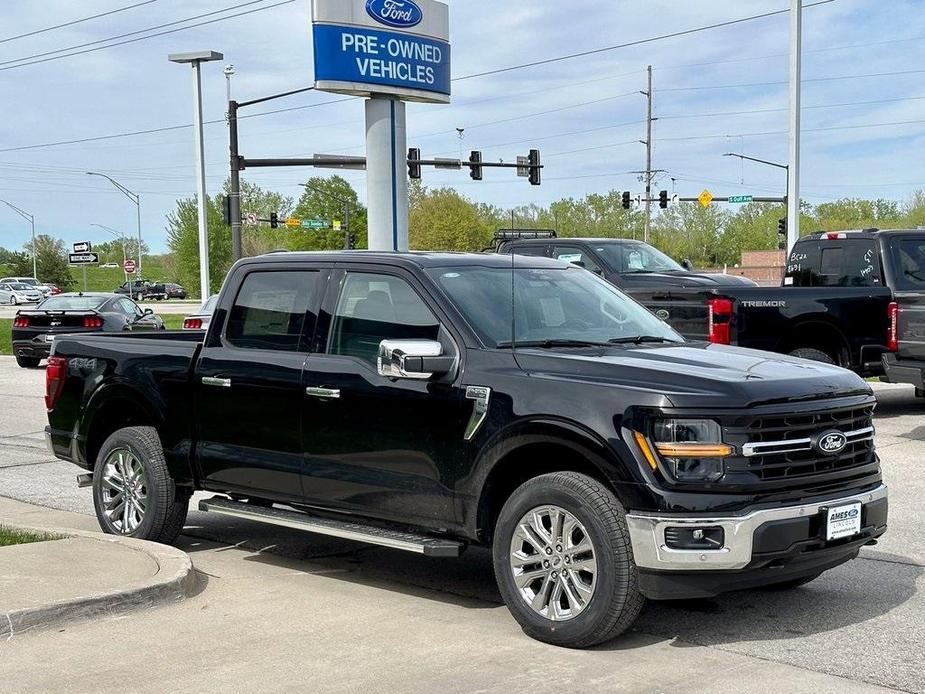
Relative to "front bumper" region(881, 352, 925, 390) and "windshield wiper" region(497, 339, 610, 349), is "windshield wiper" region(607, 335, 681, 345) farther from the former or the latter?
"front bumper" region(881, 352, 925, 390)

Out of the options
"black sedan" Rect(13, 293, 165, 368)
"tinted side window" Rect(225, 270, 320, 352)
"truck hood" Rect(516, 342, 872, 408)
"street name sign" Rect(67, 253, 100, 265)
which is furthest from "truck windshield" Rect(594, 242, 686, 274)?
"street name sign" Rect(67, 253, 100, 265)

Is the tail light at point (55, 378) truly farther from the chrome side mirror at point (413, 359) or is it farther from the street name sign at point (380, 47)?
the street name sign at point (380, 47)

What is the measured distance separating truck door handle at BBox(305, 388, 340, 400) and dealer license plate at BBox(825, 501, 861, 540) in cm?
270

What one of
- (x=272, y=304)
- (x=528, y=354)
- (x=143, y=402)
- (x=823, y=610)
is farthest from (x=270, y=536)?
(x=823, y=610)

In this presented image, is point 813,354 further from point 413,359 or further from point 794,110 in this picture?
point 794,110

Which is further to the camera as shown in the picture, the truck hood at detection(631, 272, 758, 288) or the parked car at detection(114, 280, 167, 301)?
the parked car at detection(114, 280, 167, 301)

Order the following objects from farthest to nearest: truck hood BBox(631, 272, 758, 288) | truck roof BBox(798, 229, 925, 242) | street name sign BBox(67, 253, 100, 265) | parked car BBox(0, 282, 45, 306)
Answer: street name sign BBox(67, 253, 100, 265) < parked car BBox(0, 282, 45, 306) < truck hood BBox(631, 272, 758, 288) < truck roof BBox(798, 229, 925, 242)

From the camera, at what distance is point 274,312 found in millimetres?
7293

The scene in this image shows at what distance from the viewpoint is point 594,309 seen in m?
6.94

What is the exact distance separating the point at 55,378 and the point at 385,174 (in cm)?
1565

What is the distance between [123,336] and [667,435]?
4485 mm

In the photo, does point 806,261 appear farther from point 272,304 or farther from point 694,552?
point 694,552

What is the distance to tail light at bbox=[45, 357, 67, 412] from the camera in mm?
8406

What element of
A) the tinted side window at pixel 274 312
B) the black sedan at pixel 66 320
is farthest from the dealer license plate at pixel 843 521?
the black sedan at pixel 66 320
